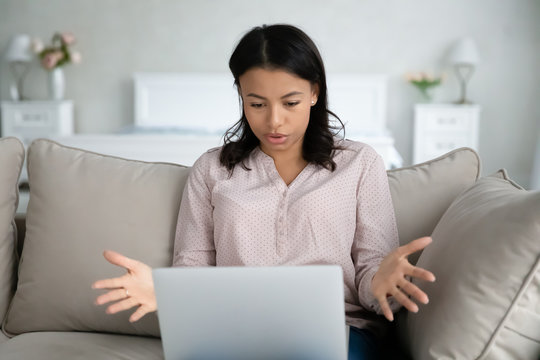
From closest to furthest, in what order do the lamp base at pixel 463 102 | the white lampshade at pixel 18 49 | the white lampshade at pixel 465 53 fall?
the white lampshade at pixel 465 53 < the lamp base at pixel 463 102 < the white lampshade at pixel 18 49

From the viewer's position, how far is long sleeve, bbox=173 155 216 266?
1494 millimetres

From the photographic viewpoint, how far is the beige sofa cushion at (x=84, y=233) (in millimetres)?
1528

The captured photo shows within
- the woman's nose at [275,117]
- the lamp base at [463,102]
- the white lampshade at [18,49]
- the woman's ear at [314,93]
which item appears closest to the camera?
the woman's nose at [275,117]

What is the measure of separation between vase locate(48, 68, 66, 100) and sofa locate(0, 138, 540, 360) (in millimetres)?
4048

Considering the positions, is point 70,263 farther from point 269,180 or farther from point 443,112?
point 443,112

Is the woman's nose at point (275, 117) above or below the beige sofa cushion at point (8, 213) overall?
above

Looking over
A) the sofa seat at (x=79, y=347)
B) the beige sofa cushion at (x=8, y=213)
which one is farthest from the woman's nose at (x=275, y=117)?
the beige sofa cushion at (x=8, y=213)

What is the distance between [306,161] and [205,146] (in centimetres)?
261

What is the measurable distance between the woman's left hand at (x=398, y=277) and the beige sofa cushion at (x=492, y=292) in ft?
0.26

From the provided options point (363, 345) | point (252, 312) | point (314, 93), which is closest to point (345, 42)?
point (314, 93)

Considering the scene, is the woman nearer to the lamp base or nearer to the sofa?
the sofa

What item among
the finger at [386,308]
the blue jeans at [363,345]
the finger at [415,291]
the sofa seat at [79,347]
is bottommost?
the sofa seat at [79,347]

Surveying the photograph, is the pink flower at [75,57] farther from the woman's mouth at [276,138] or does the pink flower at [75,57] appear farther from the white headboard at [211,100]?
the woman's mouth at [276,138]

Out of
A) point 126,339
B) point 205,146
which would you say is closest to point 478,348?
point 126,339
